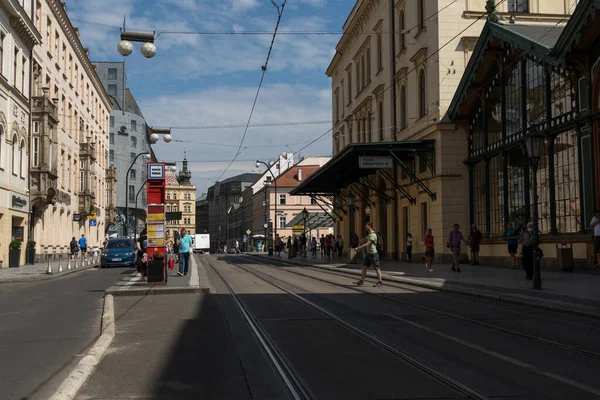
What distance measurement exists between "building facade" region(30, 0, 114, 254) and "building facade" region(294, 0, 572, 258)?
624 inches

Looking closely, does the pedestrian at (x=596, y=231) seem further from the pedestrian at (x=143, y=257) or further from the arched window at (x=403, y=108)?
the arched window at (x=403, y=108)

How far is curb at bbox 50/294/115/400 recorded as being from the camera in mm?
6004

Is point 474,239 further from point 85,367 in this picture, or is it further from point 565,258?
point 85,367

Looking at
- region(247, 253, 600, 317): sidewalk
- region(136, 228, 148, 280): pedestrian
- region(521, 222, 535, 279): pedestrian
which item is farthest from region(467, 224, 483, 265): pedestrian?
region(136, 228, 148, 280): pedestrian

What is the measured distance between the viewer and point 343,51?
52.2 meters

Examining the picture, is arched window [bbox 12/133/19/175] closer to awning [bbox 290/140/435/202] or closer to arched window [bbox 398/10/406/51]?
awning [bbox 290/140/435/202]

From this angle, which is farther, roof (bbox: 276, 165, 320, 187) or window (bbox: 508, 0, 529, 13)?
roof (bbox: 276, 165, 320, 187)

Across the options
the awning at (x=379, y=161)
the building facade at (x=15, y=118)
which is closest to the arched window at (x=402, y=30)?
the awning at (x=379, y=161)

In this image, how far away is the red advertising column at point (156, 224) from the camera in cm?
1798

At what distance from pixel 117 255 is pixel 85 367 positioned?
31.2 metres

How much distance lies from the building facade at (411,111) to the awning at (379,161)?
1.9 inches

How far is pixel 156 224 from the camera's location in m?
18.2

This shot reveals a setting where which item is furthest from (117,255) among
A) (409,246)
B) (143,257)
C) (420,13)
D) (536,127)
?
(536,127)

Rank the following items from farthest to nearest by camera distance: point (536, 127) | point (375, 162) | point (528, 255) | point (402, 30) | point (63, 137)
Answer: point (63, 137)
point (402, 30)
point (375, 162)
point (528, 255)
point (536, 127)
